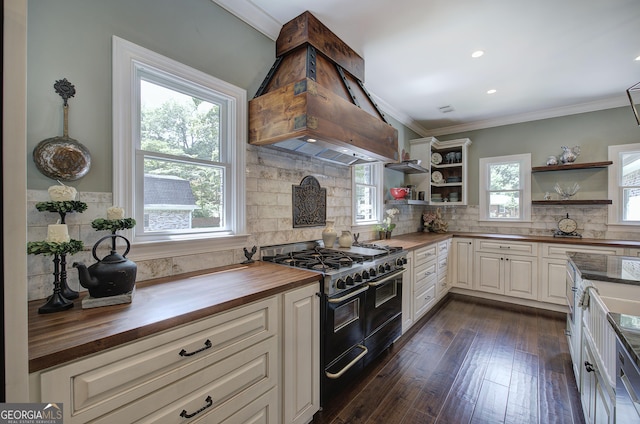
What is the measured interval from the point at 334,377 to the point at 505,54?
3.28 meters

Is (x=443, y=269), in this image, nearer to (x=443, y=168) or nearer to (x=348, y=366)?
(x=443, y=168)

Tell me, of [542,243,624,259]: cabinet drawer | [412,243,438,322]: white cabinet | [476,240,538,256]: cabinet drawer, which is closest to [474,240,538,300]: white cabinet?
[476,240,538,256]: cabinet drawer

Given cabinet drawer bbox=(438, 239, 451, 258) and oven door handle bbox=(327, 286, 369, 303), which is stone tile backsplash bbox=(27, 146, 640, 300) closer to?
cabinet drawer bbox=(438, 239, 451, 258)

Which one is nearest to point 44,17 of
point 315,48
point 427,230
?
point 315,48

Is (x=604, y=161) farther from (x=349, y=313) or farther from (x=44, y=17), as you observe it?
(x=44, y=17)

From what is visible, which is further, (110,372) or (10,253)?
(110,372)

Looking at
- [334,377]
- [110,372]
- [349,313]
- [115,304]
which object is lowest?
[334,377]

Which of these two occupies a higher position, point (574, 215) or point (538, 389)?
point (574, 215)

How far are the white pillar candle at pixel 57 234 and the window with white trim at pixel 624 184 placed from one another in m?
5.66

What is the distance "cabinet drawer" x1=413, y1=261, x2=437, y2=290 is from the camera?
3.08m

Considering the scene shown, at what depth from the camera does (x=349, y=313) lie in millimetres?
1944

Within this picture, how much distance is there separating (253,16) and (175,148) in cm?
119

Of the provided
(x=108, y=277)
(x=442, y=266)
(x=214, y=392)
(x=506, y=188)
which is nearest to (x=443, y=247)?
(x=442, y=266)

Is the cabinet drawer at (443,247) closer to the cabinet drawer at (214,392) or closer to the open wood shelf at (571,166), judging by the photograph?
the open wood shelf at (571,166)
